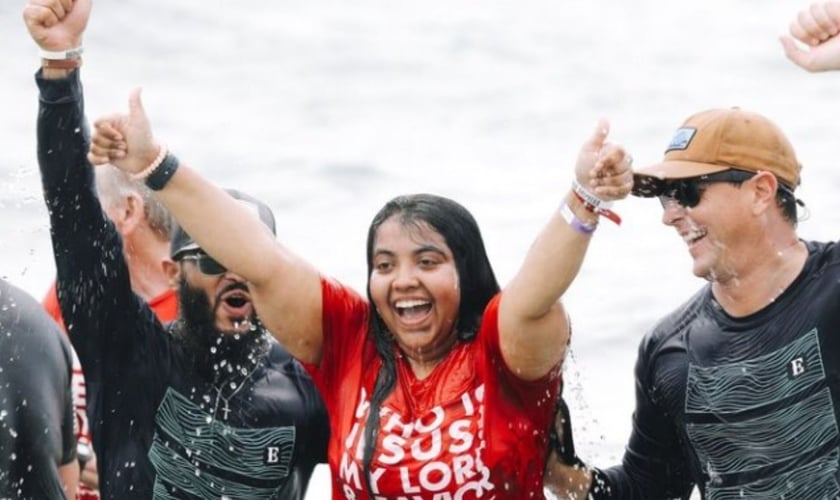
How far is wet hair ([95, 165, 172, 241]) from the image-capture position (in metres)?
6.32

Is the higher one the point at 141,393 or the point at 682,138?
the point at 682,138

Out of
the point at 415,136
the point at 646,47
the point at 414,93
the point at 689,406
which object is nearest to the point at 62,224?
the point at 689,406

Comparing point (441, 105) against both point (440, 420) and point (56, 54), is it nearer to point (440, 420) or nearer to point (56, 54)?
point (56, 54)

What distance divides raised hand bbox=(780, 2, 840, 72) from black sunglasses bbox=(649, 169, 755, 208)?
633mm

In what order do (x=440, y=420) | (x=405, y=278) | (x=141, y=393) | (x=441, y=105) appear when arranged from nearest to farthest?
(x=440, y=420) → (x=405, y=278) → (x=141, y=393) → (x=441, y=105)

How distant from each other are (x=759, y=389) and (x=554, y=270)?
90 centimetres

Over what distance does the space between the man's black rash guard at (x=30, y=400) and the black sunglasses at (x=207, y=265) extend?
57cm

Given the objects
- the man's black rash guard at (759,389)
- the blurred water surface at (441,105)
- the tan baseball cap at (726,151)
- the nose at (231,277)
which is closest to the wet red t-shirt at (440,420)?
the nose at (231,277)

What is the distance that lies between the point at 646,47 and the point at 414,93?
189 centimetres

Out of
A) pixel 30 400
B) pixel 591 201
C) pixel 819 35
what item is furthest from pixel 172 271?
pixel 819 35

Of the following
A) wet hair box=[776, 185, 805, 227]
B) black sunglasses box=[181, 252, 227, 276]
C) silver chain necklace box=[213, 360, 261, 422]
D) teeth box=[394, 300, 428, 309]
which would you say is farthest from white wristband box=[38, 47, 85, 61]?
wet hair box=[776, 185, 805, 227]

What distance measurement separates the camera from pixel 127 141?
4.78m

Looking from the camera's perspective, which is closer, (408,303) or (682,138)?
(408,303)

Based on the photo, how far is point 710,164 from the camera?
5387mm
